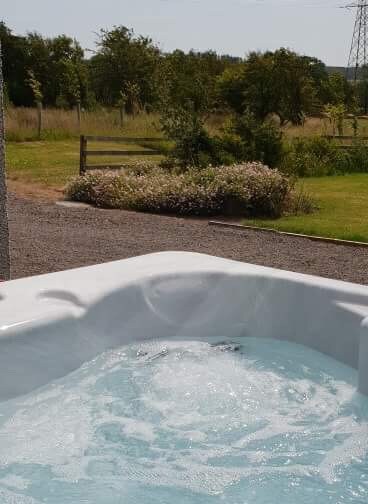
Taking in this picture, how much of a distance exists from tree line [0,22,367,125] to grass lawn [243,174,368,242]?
740 cm

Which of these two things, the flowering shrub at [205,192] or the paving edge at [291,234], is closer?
the paving edge at [291,234]

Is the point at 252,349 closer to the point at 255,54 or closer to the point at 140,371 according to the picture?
the point at 140,371

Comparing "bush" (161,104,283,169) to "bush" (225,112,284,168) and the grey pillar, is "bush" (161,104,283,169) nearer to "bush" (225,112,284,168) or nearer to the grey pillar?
"bush" (225,112,284,168)

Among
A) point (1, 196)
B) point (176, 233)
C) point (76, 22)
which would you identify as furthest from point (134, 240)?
point (76, 22)

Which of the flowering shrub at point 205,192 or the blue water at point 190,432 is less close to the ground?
the flowering shrub at point 205,192

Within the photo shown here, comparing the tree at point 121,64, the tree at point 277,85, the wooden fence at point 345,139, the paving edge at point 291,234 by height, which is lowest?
the paving edge at point 291,234

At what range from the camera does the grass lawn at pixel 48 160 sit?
11133mm

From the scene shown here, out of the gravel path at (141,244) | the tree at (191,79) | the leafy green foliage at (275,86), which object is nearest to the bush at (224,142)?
the tree at (191,79)

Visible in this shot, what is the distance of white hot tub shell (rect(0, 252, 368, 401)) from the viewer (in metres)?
2.87

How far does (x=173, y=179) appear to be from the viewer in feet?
29.0

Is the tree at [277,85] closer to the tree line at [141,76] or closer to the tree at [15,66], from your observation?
the tree line at [141,76]

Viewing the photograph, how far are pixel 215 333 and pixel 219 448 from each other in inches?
43.5

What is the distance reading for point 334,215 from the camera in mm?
8227

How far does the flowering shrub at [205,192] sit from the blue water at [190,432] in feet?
16.2
